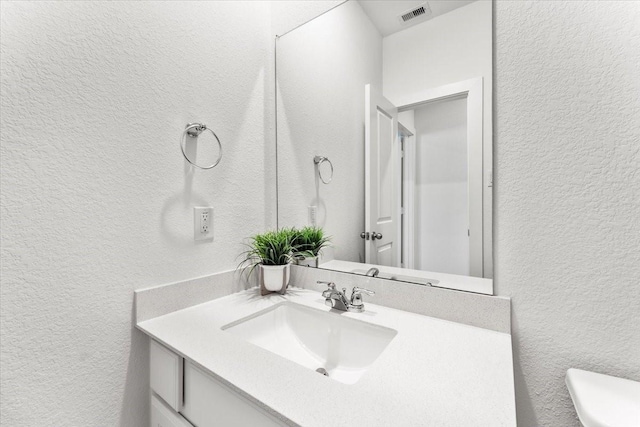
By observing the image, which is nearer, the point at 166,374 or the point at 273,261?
the point at 166,374

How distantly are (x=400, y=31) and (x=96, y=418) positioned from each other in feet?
4.95

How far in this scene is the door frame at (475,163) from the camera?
0.83m

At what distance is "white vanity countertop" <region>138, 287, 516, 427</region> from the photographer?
463 millimetres

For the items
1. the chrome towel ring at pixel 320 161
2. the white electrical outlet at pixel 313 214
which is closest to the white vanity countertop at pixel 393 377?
the white electrical outlet at pixel 313 214

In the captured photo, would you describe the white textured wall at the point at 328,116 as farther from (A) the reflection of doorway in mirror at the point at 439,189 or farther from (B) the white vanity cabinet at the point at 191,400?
(B) the white vanity cabinet at the point at 191,400

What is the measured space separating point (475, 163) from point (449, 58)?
34 cm

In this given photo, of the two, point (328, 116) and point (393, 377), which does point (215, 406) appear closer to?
point (393, 377)

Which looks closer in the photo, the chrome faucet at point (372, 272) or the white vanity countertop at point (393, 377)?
the white vanity countertop at point (393, 377)

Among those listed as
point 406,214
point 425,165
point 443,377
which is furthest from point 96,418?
point 425,165

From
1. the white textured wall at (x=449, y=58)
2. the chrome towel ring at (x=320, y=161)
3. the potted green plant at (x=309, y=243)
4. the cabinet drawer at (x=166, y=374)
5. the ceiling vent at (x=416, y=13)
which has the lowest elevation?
the cabinet drawer at (x=166, y=374)

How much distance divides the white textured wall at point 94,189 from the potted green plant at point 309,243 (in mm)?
298

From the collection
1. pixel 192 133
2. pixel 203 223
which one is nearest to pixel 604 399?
pixel 203 223

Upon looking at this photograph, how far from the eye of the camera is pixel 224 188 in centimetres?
110

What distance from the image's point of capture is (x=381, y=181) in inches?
40.8
